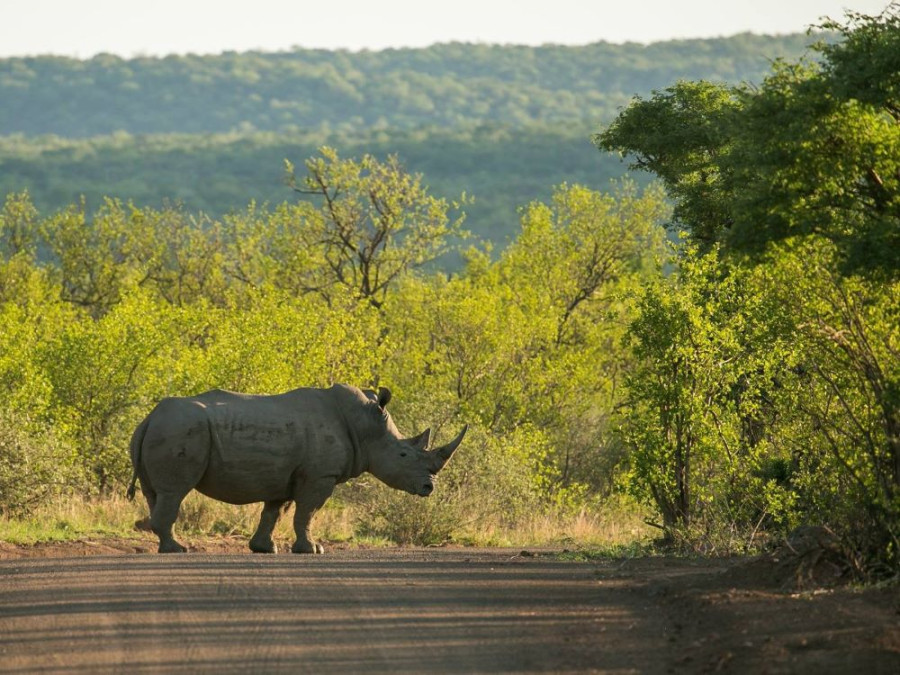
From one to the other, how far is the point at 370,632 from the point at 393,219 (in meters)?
31.4

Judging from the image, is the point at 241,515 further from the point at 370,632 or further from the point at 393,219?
the point at 393,219

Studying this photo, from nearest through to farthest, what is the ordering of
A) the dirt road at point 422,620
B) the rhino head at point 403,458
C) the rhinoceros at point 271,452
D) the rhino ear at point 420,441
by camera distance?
1. the dirt road at point 422,620
2. the rhinoceros at point 271,452
3. the rhino head at point 403,458
4. the rhino ear at point 420,441

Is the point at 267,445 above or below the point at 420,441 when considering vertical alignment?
above

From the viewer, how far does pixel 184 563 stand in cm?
1639

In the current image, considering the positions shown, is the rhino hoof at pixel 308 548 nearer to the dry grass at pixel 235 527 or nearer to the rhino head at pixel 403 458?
the rhino head at pixel 403 458

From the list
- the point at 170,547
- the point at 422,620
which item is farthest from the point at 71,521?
the point at 422,620

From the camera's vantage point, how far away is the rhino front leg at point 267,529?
20.4 m

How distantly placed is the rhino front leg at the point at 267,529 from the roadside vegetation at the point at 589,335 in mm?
2432

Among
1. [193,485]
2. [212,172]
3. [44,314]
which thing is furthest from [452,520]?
[212,172]

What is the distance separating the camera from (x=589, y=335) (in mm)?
42375

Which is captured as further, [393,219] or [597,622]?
[393,219]

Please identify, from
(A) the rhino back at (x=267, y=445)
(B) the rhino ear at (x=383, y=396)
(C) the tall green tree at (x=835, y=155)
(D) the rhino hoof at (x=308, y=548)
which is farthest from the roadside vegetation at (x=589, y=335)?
(B) the rhino ear at (x=383, y=396)

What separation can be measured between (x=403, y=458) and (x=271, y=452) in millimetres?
1989

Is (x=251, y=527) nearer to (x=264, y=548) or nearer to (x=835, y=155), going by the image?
(x=264, y=548)
